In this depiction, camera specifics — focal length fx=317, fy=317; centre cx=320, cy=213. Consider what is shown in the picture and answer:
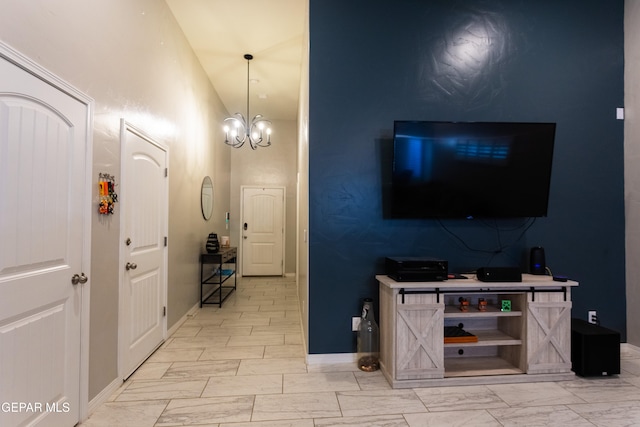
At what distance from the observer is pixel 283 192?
23.5 ft

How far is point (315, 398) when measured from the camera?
90.5 inches

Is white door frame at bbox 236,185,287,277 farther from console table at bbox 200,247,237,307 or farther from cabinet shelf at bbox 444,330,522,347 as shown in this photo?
cabinet shelf at bbox 444,330,522,347

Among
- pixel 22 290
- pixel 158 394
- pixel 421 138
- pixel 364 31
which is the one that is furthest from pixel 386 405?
pixel 364 31

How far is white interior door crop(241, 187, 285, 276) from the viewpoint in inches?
278

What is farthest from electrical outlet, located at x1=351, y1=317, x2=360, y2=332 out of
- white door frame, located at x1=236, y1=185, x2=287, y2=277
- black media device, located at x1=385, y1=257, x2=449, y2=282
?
white door frame, located at x1=236, y1=185, x2=287, y2=277

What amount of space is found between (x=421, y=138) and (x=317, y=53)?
123 cm

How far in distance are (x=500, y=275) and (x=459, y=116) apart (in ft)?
4.93

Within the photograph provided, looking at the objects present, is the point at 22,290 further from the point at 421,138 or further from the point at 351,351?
the point at 421,138

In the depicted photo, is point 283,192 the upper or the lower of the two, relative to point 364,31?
lower

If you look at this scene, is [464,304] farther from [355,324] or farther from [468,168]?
[468,168]

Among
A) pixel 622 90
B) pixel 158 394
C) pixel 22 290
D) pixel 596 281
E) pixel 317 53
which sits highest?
pixel 317 53

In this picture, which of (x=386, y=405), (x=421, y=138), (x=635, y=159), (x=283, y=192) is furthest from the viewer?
(x=283, y=192)

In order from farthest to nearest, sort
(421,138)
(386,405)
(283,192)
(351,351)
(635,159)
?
(283,192)
(635,159)
(351,351)
(421,138)
(386,405)

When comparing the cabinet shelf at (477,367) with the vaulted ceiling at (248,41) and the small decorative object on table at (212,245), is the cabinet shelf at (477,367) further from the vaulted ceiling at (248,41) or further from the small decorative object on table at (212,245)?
the vaulted ceiling at (248,41)
